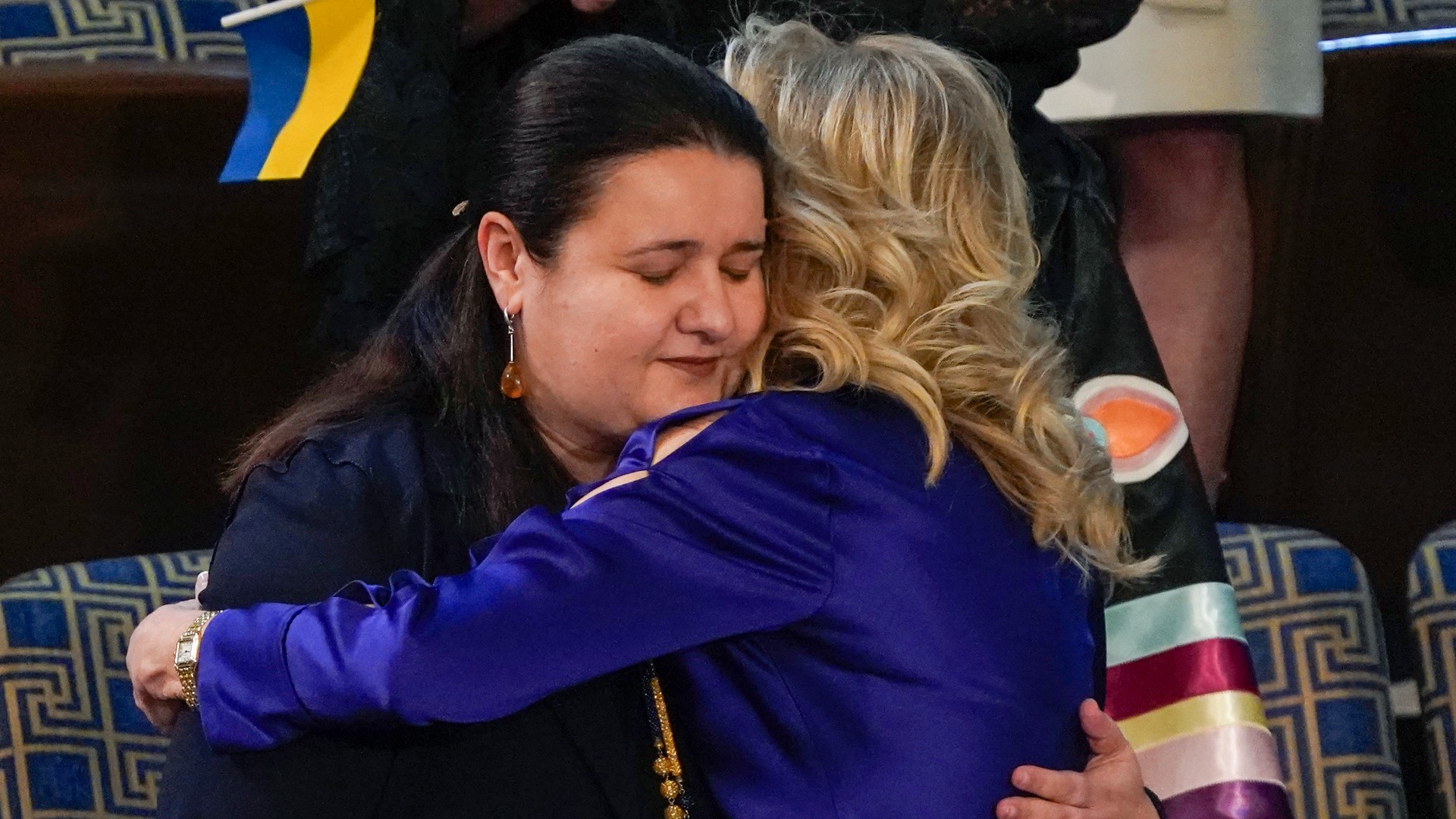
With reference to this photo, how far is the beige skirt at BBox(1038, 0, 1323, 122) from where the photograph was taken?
6.04 ft

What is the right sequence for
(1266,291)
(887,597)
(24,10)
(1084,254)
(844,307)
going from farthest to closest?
(1266,291), (24,10), (1084,254), (844,307), (887,597)

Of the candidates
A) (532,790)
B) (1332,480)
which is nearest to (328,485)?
(532,790)

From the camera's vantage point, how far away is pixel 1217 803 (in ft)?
5.21

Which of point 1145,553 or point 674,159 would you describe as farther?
point 1145,553

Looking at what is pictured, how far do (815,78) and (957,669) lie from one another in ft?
1.54

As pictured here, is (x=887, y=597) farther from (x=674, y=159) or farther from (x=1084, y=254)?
(x=1084, y=254)

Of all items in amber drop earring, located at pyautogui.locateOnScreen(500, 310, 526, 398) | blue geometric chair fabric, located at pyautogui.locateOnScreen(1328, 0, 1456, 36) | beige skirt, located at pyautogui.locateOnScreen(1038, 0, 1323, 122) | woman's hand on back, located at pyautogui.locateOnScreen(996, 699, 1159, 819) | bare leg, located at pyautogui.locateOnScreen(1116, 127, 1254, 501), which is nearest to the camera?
woman's hand on back, located at pyautogui.locateOnScreen(996, 699, 1159, 819)

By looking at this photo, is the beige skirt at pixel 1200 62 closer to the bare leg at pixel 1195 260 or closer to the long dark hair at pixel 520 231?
the bare leg at pixel 1195 260

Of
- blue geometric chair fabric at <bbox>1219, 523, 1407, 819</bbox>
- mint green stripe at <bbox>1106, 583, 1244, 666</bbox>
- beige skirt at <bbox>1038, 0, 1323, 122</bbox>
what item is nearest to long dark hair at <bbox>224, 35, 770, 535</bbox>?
mint green stripe at <bbox>1106, 583, 1244, 666</bbox>

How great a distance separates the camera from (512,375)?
4.13 ft

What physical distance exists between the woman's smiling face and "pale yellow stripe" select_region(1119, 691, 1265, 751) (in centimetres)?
63

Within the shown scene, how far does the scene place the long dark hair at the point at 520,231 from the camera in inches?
46.6

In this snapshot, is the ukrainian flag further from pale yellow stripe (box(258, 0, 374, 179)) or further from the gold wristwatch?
the gold wristwatch

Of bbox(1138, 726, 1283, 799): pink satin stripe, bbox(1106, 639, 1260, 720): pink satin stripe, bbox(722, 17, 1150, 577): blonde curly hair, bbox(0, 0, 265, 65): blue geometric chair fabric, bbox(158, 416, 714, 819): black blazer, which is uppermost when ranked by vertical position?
bbox(722, 17, 1150, 577): blonde curly hair
